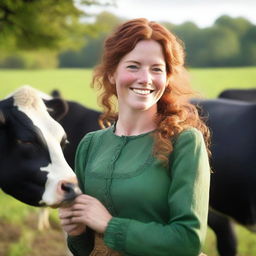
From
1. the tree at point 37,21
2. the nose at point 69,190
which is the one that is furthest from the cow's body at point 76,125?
the nose at point 69,190

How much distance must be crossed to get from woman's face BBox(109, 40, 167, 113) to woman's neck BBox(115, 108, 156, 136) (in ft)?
0.12

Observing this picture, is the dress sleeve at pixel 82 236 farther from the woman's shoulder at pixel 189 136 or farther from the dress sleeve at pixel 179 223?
the woman's shoulder at pixel 189 136

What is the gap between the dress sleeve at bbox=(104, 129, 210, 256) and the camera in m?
1.59

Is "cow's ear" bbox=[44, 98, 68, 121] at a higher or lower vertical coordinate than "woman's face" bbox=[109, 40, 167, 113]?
lower

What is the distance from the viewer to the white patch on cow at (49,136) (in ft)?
7.50

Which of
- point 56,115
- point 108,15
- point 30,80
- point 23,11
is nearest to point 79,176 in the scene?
point 56,115

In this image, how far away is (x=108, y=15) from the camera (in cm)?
4350

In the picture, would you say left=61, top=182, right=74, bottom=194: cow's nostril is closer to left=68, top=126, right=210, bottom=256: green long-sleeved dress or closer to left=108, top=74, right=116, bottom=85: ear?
left=68, top=126, right=210, bottom=256: green long-sleeved dress

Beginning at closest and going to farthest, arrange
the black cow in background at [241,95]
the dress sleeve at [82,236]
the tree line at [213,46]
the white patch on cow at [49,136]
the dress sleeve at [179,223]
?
1. the dress sleeve at [179,223]
2. the dress sleeve at [82,236]
3. the white patch on cow at [49,136]
4. the black cow in background at [241,95]
5. the tree line at [213,46]

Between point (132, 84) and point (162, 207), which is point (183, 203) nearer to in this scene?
point (162, 207)

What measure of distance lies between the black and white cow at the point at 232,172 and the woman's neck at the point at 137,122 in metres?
2.84

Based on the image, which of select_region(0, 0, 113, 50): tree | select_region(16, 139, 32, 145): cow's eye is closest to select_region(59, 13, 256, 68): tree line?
select_region(0, 0, 113, 50): tree

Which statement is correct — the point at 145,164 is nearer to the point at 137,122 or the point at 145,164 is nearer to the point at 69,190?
the point at 137,122

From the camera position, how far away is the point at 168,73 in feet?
6.12
